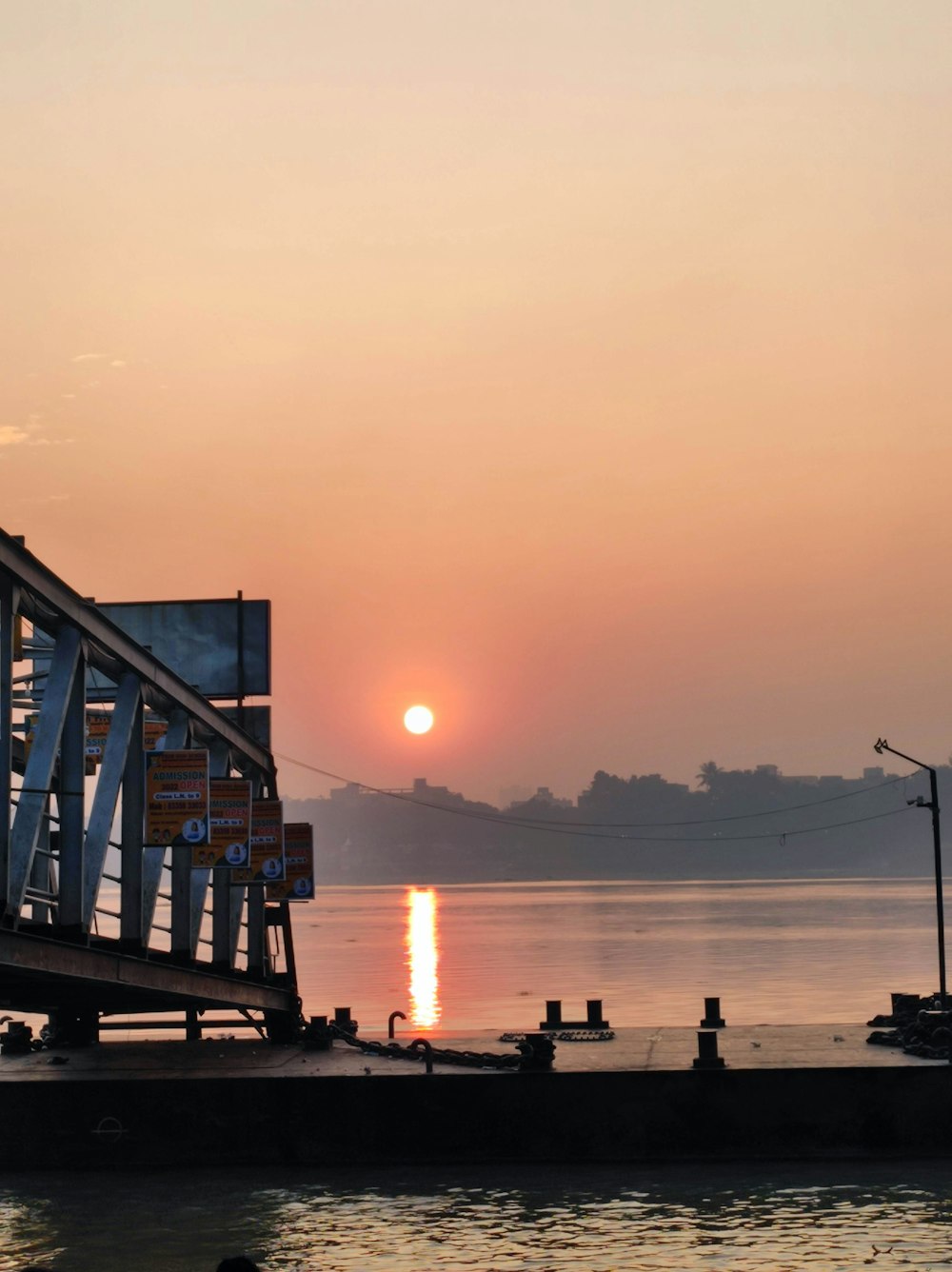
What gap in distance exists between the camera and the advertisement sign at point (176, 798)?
80.0 ft

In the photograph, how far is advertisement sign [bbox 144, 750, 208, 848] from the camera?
24391 millimetres

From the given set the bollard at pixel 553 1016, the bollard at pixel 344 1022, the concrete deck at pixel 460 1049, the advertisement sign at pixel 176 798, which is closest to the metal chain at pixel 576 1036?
the concrete deck at pixel 460 1049

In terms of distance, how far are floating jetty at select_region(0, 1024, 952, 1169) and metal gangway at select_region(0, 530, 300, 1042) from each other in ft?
5.96

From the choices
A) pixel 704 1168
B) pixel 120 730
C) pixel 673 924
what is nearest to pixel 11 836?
pixel 120 730

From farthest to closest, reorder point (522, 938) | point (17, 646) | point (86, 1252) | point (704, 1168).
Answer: point (522, 938) < point (704, 1168) < point (86, 1252) < point (17, 646)

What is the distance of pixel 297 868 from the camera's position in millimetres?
38938

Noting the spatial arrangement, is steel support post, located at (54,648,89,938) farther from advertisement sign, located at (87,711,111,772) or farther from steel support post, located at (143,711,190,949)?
advertisement sign, located at (87,711,111,772)

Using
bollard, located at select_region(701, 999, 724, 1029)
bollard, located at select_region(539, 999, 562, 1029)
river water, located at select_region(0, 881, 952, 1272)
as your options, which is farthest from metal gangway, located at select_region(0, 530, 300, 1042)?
bollard, located at select_region(701, 999, 724, 1029)

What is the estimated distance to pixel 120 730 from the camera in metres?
23.2

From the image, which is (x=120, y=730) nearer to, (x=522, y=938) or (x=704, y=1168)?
(x=704, y=1168)

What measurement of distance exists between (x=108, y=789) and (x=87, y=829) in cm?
132

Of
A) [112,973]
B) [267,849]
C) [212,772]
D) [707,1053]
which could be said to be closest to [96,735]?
[212,772]

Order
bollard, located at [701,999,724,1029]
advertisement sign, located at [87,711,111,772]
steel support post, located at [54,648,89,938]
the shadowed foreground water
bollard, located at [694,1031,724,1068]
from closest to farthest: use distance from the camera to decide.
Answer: steel support post, located at [54,648,89,938] → the shadowed foreground water → bollard, located at [694,1031,724,1068] → advertisement sign, located at [87,711,111,772] → bollard, located at [701,999,724,1029]

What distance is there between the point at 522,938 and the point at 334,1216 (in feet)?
469
